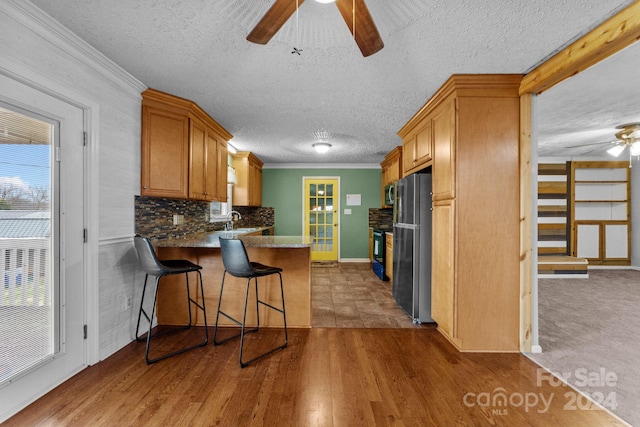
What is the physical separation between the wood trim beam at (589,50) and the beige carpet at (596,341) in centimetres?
211

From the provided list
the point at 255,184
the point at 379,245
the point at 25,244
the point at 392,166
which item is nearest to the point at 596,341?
the point at 379,245

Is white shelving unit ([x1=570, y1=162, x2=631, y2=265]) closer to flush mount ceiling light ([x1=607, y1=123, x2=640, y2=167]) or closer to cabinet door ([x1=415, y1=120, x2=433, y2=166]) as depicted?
flush mount ceiling light ([x1=607, y1=123, x2=640, y2=167])

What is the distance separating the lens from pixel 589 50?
5.63ft

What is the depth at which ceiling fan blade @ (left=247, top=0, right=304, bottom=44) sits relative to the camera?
1.18 m

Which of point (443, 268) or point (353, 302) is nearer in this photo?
point (443, 268)

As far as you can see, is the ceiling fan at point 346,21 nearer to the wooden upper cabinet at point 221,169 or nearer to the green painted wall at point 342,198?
the wooden upper cabinet at point 221,169

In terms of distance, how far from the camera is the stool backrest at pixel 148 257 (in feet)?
7.05

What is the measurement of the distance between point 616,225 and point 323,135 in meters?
6.14

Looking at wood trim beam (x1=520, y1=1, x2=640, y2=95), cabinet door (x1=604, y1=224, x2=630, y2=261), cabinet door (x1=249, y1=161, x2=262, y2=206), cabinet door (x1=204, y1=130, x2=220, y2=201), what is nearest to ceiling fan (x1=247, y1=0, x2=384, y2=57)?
wood trim beam (x1=520, y1=1, x2=640, y2=95)

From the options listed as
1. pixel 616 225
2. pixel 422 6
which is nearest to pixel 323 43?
pixel 422 6

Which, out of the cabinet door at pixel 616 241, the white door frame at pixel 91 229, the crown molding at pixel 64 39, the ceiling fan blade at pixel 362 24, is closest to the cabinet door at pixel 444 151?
the ceiling fan blade at pixel 362 24

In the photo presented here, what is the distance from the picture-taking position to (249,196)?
207 inches

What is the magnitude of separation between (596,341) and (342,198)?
15.1 ft

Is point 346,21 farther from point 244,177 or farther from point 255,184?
point 255,184
